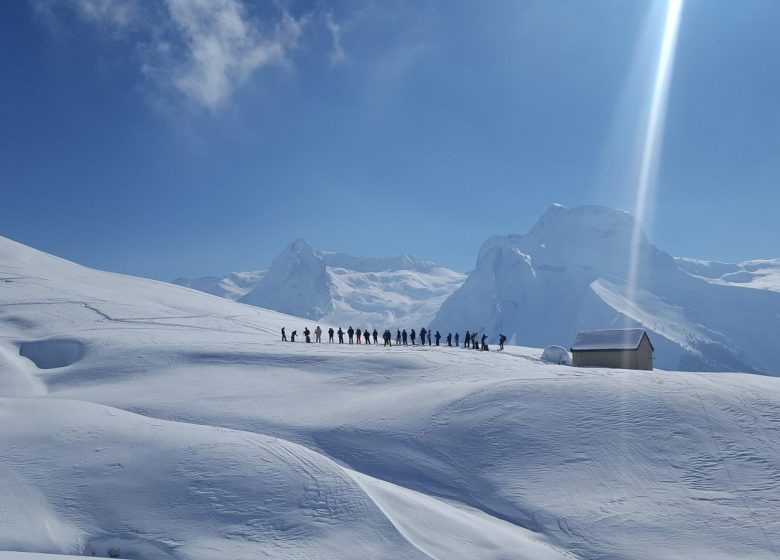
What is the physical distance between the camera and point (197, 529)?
14.4 m

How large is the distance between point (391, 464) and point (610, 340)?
68.8ft

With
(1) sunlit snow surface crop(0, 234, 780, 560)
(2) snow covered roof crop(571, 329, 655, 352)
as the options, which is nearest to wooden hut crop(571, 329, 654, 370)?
(2) snow covered roof crop(571, 329, 655, 352)

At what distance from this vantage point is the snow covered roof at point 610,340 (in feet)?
110

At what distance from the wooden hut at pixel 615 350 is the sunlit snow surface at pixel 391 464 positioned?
689 centimetres

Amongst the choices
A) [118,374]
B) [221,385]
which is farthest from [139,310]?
[221,385]

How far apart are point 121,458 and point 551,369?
20.7m

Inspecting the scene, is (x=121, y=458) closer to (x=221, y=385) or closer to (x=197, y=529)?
(x=197, y=529)

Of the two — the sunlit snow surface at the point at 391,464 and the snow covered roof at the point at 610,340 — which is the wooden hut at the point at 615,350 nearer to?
the snow covered roof at the point at 610,340

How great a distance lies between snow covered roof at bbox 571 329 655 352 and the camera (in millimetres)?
33656

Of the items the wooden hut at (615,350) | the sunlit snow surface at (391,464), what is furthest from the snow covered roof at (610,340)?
the sunlit snow surface at (391,464)

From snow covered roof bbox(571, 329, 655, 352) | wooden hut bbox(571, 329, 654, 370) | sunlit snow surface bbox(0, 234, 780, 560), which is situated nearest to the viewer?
sunlit snow surface bbox(0, 234, 780, 560)

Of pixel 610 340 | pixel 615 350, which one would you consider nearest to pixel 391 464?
pixel 615 350

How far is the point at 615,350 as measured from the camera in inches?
1320

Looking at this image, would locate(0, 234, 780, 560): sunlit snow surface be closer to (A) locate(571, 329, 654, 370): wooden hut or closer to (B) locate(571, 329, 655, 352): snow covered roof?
(A) locate(571, 329, 654, 370): wooden hut
